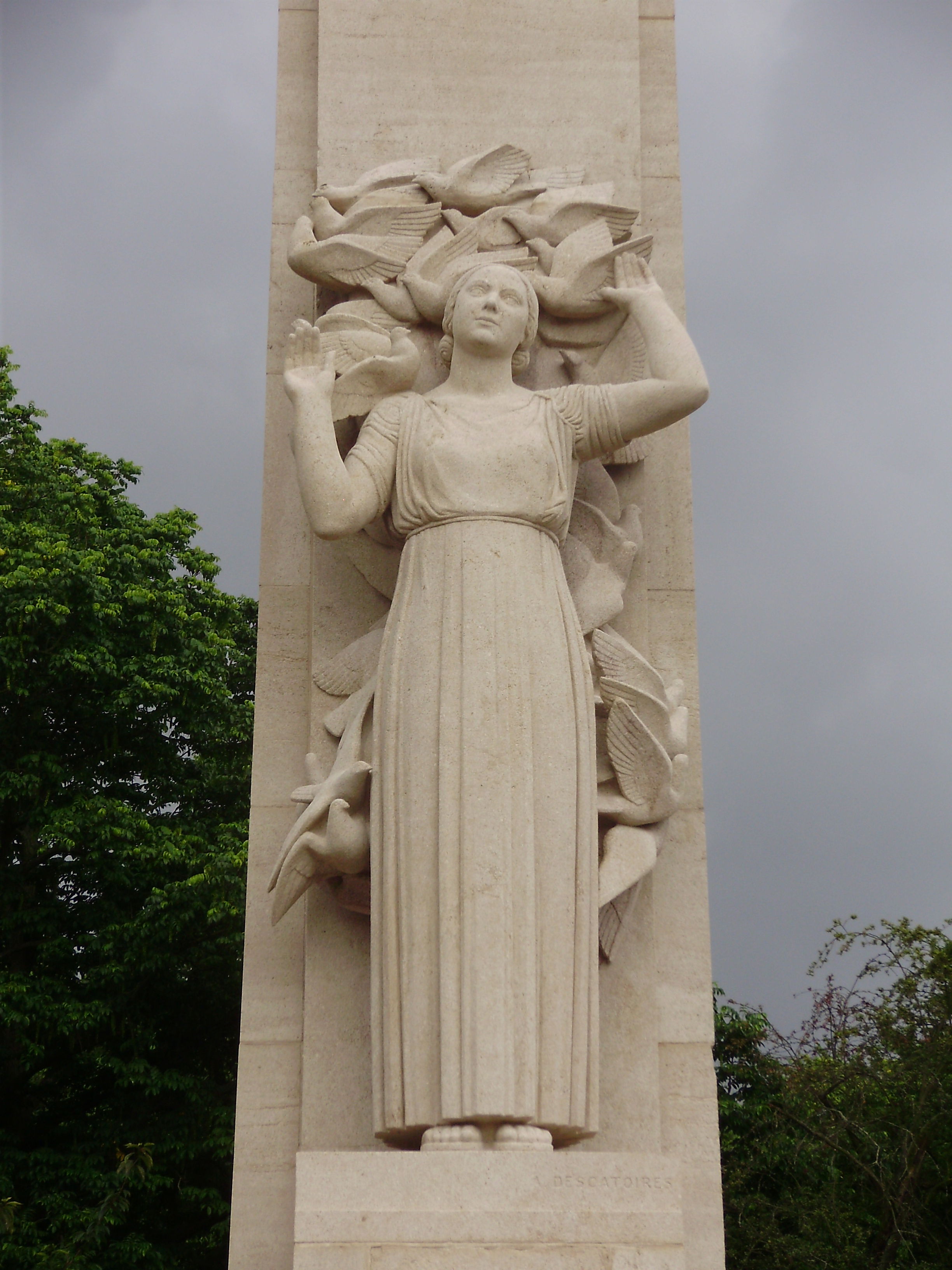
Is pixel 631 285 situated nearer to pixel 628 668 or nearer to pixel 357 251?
pixel 357 251

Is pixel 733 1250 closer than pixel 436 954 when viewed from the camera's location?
No

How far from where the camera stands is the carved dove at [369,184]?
9.41 meters

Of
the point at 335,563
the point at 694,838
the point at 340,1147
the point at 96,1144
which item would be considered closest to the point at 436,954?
the point at 340,1147

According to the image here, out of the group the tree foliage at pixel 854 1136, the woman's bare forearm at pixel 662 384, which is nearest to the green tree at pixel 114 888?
the tree foliage at pixel 854 1136

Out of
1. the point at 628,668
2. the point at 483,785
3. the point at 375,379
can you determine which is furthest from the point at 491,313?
the point at 483,785

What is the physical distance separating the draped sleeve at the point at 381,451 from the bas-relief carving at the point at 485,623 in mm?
13

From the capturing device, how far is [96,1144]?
64.1 feet

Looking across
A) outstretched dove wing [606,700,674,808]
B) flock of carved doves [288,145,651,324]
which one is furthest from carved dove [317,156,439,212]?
outstretched dove wing [606,700,674,808]

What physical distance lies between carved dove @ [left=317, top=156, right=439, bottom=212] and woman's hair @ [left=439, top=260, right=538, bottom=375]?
0.87 metres

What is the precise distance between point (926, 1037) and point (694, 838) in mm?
13094

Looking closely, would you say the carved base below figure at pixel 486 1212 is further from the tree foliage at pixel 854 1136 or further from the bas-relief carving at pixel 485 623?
the tree foliage at pixel 854 1136

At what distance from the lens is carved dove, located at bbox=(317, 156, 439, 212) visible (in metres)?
9.41

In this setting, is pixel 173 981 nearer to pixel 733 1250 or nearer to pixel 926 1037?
pixel 733 1250

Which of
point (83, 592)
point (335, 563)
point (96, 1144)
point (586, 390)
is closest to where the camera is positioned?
point (586, 390)
